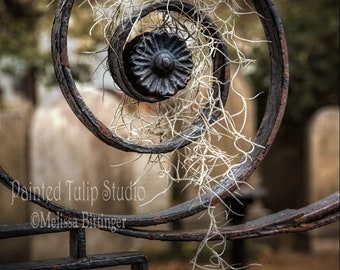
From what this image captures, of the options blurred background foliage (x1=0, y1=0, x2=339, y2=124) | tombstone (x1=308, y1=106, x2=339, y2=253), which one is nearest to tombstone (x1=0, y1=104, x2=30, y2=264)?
blurred background foliage (x1=0, y1=0, x2=339, y2=124)

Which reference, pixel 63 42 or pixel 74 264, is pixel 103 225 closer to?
pixel 74 264

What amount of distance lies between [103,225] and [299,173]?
5.34m

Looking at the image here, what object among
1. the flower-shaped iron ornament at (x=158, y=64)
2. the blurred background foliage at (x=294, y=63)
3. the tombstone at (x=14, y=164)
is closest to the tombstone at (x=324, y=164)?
the blurred background foliage at (x=294, y=63)

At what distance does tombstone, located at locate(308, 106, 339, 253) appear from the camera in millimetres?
5246

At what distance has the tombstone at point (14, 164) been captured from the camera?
158 inches

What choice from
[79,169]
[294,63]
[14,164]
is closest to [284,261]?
[294,63]

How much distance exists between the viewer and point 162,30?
3.94 feet

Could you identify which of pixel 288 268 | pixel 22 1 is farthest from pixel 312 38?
pixel 22 1

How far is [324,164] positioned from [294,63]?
47.7 inches

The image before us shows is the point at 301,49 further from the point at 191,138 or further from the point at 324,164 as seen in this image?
the point at 191,138

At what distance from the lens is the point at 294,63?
612 centimetres

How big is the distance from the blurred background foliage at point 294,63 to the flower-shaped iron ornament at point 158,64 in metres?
4.92

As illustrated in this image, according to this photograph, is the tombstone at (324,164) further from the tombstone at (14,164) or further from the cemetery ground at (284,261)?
the tombstone at (14,164)

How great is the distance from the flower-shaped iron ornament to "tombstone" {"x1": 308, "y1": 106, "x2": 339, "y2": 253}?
165 inches
